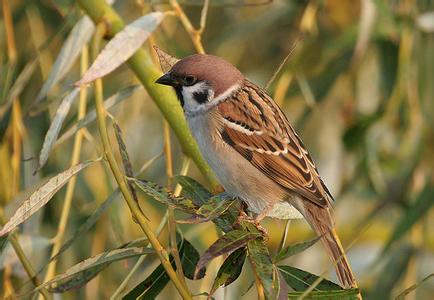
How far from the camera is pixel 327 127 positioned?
12.9ft

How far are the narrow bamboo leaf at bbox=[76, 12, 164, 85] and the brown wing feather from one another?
42 cm

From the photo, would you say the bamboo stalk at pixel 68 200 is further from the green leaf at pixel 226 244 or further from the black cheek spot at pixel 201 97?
the green leaf at pixel 226 244

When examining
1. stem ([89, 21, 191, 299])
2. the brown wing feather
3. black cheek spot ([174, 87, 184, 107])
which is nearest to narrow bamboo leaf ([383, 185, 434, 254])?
the brown wing feather

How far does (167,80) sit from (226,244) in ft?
2.72

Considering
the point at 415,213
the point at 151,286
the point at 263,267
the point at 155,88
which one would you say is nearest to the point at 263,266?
the point at 263,267

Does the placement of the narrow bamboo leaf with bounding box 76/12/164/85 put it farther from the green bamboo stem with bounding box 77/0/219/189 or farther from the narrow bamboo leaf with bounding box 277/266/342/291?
the narrow bamboo leaf with bounding box 277/266/342/291

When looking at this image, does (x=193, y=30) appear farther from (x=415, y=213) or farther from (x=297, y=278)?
(x=415, y=213)

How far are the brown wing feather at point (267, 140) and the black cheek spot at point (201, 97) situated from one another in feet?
0.18

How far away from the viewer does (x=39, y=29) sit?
367cm

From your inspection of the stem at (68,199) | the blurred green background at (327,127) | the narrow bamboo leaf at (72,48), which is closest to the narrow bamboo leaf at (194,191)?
the stem at (68,199)

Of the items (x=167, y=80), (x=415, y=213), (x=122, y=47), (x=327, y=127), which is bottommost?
(x=415, y=213)

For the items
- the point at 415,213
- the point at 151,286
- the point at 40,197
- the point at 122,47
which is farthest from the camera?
the point at 415,213

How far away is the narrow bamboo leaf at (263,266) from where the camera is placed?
182 centimetres

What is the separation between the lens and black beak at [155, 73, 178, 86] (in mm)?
2570
